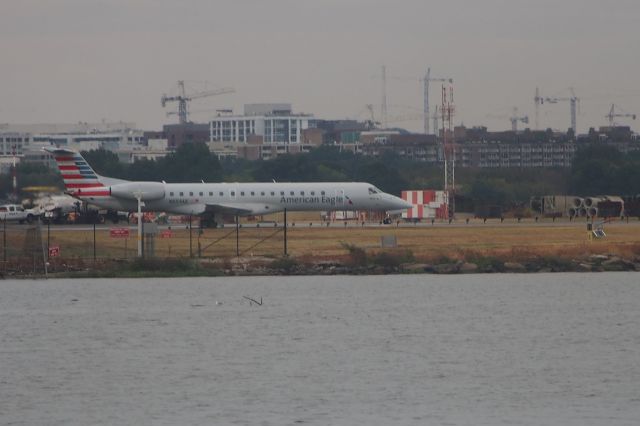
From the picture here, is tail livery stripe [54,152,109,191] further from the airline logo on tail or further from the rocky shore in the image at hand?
the rocky shore

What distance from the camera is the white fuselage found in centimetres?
11675

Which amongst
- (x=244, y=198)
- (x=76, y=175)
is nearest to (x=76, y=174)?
(x=76, y=175)

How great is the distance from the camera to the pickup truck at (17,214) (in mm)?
127625

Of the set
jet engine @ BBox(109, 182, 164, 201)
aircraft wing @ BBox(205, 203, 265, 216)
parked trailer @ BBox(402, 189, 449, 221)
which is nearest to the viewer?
jet engine @ BBox(109, 182, 164, 201)

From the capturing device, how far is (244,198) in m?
118

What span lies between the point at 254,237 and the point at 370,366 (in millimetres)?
50520

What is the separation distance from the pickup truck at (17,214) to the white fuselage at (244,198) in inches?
460

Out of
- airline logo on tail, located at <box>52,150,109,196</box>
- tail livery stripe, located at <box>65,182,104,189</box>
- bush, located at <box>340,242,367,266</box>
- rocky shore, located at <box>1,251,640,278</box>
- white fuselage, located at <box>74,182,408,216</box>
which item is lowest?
rocky shore, located at <box>1,251,640,278</box>

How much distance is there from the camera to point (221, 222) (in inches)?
4670

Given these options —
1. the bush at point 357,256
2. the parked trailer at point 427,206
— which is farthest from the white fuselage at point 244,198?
the bush at point 357,256

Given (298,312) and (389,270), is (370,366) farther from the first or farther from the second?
(389,270)

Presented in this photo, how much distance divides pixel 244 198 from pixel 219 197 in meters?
1.91

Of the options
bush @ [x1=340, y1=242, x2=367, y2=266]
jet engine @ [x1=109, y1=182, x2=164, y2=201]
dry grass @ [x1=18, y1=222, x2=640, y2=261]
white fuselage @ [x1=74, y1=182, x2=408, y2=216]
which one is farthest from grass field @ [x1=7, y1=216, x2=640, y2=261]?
jet engine @ [x1=109, y1=182, x2=164, y2=201]

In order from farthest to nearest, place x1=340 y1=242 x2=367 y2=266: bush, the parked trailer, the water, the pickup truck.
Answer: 1. the parked trailer
2. the pickup truck
3. x1=340 y1=242 x2=367 y2=266: bush
4. the water
